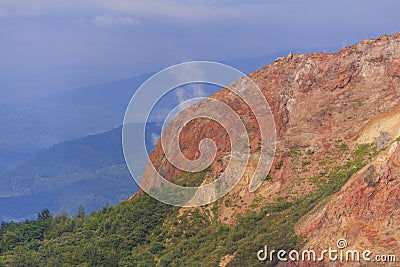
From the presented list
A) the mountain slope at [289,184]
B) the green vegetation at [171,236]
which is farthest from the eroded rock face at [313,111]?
the green vegetation at [171,236]

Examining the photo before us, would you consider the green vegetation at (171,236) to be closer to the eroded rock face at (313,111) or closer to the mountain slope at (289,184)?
the mountain slope at (289,184)

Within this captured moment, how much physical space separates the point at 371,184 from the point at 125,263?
1680 cm

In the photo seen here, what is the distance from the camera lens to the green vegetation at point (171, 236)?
32.6m

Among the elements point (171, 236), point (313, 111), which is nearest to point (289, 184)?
point (313, 111)

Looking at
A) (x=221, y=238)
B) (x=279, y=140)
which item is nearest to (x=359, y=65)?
(x=279, y=140)

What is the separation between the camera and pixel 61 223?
51.4 metres

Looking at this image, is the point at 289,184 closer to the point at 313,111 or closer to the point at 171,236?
the point at 313,111

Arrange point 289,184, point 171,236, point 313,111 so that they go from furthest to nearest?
point 313,111 → point 171,236 → point 289,184

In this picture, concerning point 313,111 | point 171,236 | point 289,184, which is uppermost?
point 313,111

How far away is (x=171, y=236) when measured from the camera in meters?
37.8

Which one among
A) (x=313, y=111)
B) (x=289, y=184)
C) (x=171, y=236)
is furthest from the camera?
(x=313, y=111)

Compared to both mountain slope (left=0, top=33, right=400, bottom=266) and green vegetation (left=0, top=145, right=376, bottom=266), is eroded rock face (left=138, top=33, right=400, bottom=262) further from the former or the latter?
green vegetation (left=0, top=145, right=376, bottom=266)

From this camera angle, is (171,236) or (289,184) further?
(171,236)

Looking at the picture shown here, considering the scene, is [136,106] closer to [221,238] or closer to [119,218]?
[221,238]
